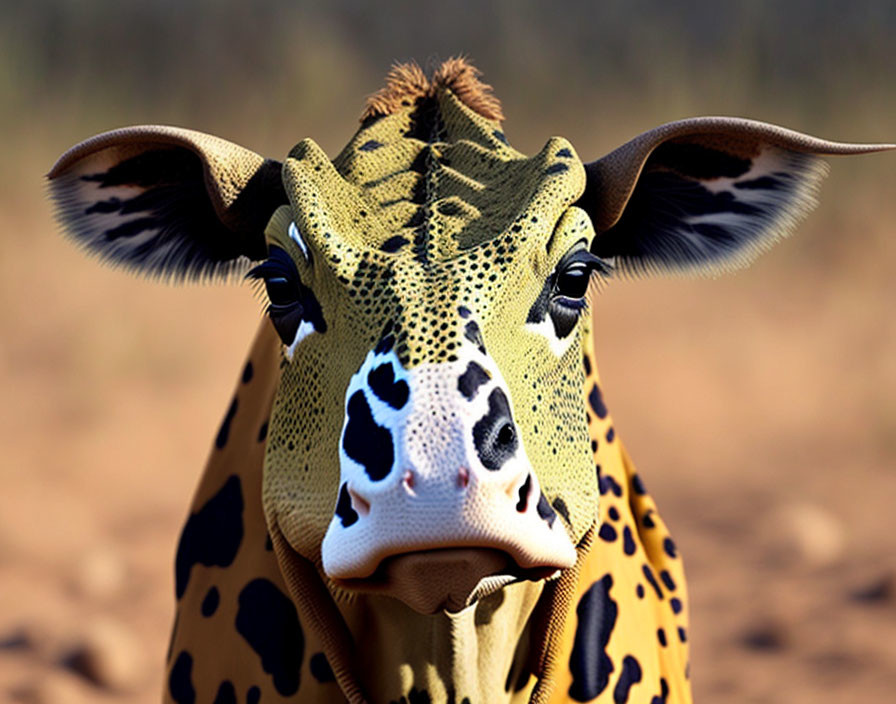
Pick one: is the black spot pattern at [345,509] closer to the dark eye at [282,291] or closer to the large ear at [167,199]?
the dark eye at [282,291]

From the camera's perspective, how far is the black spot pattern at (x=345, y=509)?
2.41 meters

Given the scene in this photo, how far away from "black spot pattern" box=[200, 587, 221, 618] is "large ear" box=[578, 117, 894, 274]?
1.43 meters

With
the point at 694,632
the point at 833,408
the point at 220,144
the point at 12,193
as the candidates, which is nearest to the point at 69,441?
the point at 12,193

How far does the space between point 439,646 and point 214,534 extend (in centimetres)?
110

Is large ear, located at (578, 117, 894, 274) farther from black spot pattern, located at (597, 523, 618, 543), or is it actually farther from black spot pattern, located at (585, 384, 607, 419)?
black spot pattern, located at (597, 523, 618, 543)

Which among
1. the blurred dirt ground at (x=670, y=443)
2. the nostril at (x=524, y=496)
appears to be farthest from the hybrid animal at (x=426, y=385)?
the blurred dirt ground at (x=670, y=443)

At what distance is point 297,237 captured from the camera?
2859 mm

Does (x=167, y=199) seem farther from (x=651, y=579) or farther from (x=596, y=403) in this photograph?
(x=651, y=579)

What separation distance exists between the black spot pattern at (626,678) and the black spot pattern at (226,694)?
39.7 inches

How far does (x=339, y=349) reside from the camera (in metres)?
2.71

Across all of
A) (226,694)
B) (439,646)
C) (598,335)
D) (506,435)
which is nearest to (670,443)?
(598,335)

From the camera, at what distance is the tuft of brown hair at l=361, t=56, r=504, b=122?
3.38 meters

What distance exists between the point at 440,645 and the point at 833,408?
8.90 metres

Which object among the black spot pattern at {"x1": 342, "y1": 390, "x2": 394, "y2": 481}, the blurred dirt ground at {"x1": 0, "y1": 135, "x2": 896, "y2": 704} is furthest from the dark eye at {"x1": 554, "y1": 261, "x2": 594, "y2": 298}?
the blurred dirt ground at {"x1": 0, "y1": 135, "x2": 896, "y2": 704}
